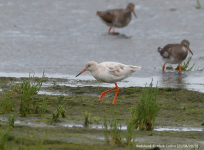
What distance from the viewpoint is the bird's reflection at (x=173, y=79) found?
9.43 meters

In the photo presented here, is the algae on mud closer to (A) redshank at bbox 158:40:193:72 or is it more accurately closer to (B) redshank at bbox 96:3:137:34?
(A) redshank at bbox 158:40:193:72

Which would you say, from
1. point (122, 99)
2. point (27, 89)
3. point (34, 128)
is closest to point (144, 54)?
point (122, 99)

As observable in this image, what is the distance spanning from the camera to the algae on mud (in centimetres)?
448

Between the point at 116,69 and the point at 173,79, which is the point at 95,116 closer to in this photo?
the point at 116,69

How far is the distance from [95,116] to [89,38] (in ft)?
30.5

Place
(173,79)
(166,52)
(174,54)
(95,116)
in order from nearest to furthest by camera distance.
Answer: (95,116), (173,79), (174,54), (166,52)

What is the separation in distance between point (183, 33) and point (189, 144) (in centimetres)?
1195

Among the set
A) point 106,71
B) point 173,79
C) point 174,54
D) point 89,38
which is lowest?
point 173,79

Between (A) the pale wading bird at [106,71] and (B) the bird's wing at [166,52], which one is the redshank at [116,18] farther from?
(A) the pale wading bird at [106,71]

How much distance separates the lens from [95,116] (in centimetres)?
609

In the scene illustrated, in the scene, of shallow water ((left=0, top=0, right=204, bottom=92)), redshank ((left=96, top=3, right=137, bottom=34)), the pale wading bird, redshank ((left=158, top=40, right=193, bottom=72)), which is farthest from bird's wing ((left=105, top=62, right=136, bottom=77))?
redshank ((left=96, top=3, right=137, bottom=34))

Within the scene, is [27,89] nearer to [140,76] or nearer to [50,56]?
[140,76]

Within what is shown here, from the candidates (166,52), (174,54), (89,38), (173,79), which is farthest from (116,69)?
(89,38)

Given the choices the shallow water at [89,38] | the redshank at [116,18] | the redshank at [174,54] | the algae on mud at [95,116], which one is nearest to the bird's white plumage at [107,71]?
the algae on mud at [95,116]
